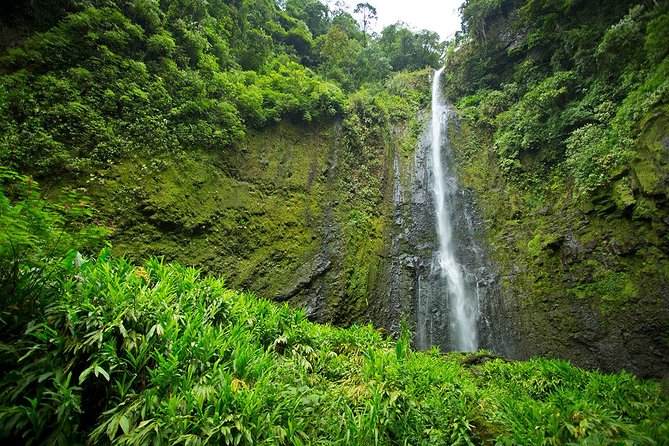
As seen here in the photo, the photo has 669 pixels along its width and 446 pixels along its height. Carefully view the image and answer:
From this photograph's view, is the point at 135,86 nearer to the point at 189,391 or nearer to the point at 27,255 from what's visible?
the point at 27,255

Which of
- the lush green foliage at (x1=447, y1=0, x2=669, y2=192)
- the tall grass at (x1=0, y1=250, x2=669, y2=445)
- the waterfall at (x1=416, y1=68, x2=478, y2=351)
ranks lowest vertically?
the tall grass at (x1=0, y1=250, x2=669, y2=445)

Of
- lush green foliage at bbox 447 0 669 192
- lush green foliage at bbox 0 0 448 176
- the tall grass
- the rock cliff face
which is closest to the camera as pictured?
the tall grass

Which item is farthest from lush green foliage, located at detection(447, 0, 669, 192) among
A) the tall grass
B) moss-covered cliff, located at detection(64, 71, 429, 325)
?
the tall grass

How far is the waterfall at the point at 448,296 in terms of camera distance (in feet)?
27.4

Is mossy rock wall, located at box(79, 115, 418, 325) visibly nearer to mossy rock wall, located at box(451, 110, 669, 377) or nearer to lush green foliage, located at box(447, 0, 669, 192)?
mossy rock wall, located at box(451, 110, 669, 377)

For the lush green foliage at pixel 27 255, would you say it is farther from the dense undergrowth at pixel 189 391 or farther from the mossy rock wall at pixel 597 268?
the mossy rock wall at pixel 597 268

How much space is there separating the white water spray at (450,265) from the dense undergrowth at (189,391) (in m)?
4.25

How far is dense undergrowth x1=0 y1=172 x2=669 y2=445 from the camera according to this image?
247 centimetres

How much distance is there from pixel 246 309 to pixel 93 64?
692cm

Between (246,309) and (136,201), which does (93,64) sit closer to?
(136,201)

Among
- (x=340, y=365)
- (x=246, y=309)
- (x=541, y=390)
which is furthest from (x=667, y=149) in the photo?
(x=246, y=309)

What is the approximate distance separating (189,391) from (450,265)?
28.7ft

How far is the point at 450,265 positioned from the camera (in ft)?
31.6

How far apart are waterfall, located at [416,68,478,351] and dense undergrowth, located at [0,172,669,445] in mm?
4307
